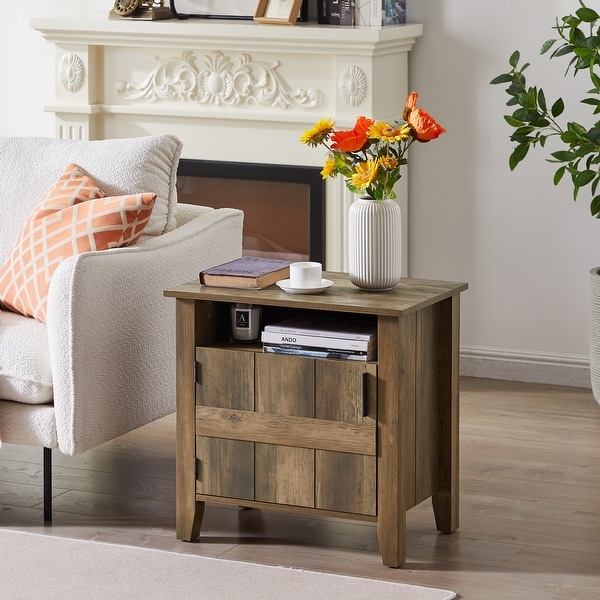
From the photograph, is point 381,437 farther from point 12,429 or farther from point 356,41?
point 356,41

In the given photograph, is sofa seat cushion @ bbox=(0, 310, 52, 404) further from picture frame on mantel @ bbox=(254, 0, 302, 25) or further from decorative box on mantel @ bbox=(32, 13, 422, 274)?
picture frame on mantel @ bbox=(254, 0, 302, 25)

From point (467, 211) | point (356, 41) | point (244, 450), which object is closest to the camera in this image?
point (244, 450)

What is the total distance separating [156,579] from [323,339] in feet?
2.07

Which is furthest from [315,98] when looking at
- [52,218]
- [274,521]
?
[274,521]

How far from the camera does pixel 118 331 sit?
3.16 m

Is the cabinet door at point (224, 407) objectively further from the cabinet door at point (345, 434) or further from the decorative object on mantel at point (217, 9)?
the decorative object on mantel at point (217, 9)

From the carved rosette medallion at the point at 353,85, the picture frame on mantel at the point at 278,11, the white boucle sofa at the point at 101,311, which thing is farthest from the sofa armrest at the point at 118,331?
the picture frame on mantel at the point at 278,11

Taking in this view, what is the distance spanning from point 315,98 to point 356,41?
0.27 metres

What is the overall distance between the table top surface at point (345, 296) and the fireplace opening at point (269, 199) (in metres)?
1.47

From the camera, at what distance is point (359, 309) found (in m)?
2.75

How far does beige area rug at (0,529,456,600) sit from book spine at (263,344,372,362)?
1.56ft

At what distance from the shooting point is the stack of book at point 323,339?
9.21ft

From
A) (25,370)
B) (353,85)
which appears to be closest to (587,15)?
(353,85)

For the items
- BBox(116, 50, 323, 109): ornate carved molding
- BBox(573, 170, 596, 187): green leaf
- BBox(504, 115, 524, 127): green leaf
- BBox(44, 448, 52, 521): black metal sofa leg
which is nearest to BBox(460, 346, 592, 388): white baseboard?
BBox(573, 170, 596, 187): green leaf
